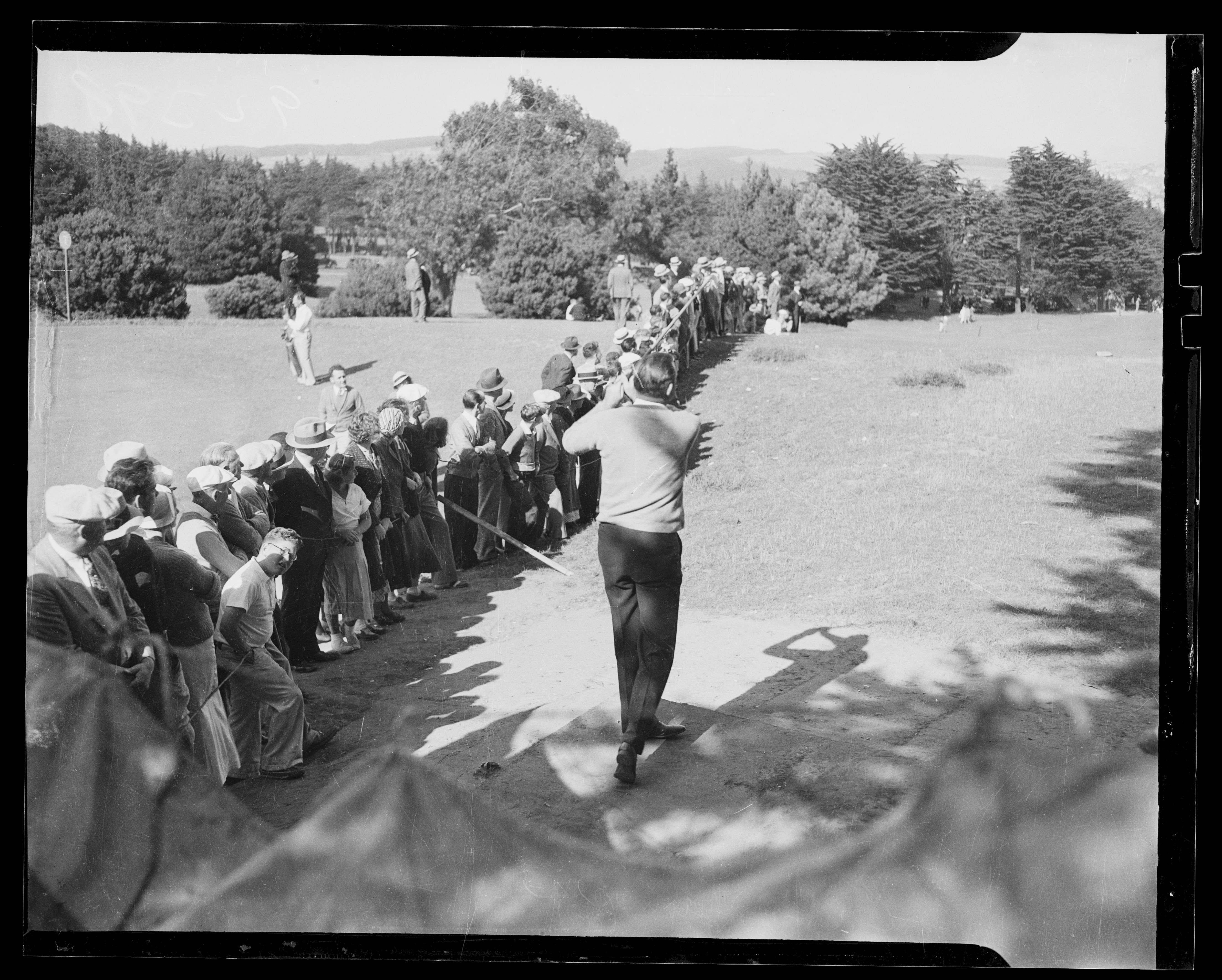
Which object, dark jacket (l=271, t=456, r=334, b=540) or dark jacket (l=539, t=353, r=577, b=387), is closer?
dark jacket (l=271, t=456, r=334, b=540)

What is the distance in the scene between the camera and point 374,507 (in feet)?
20.4

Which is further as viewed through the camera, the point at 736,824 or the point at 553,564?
the point at 553,564

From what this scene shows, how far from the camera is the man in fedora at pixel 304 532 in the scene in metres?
5.94

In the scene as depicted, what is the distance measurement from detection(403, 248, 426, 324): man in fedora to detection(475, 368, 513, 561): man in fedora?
0.47 metres

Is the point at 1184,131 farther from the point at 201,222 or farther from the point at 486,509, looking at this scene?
the point at 201,222

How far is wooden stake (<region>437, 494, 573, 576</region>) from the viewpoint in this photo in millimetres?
6406

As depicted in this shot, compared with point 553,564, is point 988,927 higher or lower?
lower

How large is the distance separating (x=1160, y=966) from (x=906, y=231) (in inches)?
155

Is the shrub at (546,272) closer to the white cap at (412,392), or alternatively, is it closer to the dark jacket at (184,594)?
the white cap at (412,392)

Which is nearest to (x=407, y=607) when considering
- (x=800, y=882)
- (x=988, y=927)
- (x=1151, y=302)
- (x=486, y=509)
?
(x=486, y=509)

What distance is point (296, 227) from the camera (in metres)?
6.31

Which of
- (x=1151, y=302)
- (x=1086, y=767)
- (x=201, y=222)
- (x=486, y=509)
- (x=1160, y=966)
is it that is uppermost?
(x=201, y=222)

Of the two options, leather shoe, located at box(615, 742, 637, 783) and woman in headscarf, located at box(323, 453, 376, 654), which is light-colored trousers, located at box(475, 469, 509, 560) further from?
leather shoe, located at box(615, 742, 637, 783)

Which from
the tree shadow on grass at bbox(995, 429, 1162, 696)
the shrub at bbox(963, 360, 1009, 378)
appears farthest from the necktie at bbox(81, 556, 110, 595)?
the shrub at bbox(963, 360, 1009, 378)
